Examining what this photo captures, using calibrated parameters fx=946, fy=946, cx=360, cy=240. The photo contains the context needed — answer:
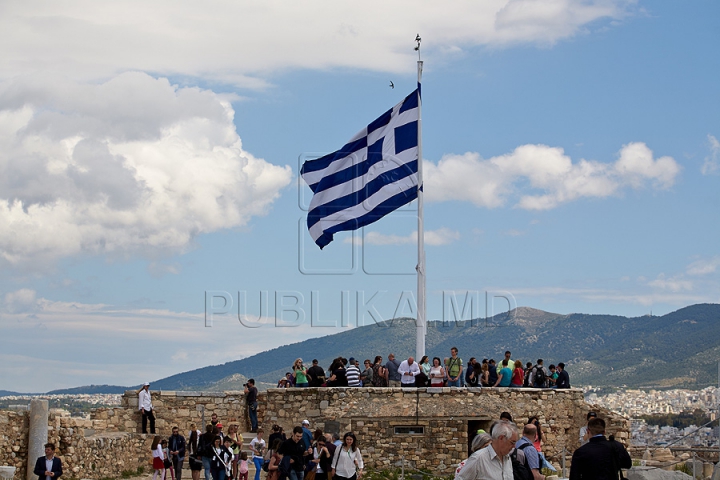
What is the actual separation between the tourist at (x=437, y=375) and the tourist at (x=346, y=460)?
8286mm

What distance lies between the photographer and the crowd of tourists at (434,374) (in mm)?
25328

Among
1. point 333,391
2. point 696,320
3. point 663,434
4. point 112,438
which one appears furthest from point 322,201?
point 696,320

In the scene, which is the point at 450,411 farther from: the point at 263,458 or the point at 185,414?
the point at 185,414

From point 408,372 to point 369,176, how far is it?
5853 mm

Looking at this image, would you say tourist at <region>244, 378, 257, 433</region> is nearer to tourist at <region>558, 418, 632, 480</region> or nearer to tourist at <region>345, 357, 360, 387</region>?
tourist at <region>345, 357, 360, 387</region>

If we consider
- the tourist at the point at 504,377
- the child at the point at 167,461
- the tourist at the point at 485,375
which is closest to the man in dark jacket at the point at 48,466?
the child at the point at 167,461

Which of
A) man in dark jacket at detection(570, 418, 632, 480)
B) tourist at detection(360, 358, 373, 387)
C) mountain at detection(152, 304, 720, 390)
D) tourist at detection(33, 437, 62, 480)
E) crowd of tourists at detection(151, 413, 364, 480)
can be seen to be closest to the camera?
man in dark jacket at detection(570, 418, 632, 480)

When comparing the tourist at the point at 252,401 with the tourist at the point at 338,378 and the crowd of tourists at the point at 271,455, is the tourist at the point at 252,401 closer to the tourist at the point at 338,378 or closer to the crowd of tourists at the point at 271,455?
the tourist at the point at 338,378

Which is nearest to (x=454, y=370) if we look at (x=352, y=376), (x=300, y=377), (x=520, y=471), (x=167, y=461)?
(x=352, y=376)

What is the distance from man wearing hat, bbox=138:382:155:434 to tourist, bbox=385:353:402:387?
675 centimetres

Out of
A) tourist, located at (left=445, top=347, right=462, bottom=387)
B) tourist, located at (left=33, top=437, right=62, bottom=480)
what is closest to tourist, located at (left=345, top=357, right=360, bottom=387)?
tourist, located at (left=445, top=347, right=462, bottom=387)

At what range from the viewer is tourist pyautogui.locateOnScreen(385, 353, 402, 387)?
26.1 metres

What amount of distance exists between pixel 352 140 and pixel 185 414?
30.7 ft

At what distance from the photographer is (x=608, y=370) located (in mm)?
111375
